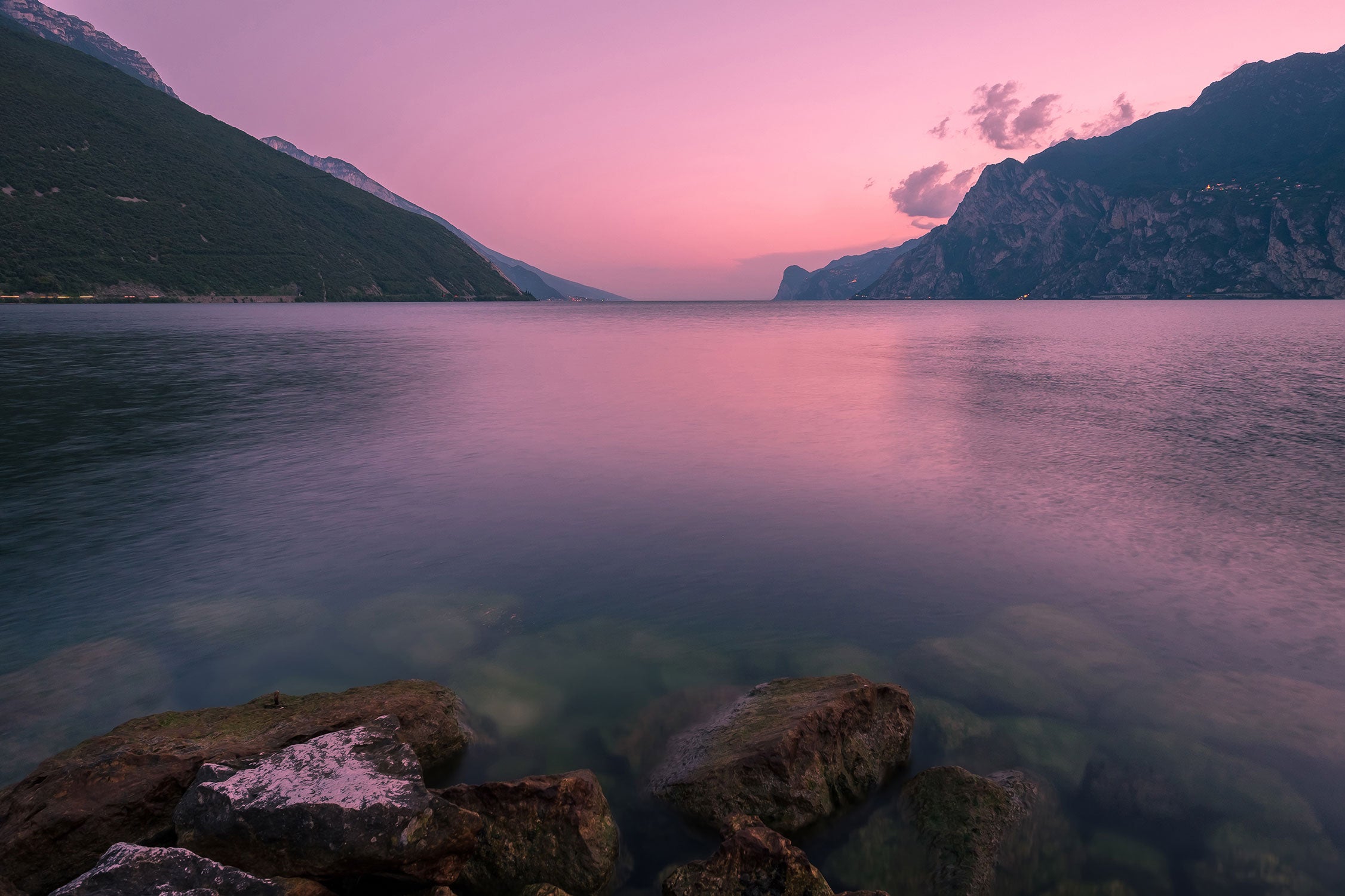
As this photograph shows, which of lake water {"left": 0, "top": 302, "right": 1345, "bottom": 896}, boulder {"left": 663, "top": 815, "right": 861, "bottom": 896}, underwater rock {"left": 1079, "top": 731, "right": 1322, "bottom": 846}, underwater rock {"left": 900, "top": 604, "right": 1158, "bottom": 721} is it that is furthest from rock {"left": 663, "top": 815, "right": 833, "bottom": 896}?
underwater rock {"left": 900, "top": 604, "right": 1158, "bottom": 721}

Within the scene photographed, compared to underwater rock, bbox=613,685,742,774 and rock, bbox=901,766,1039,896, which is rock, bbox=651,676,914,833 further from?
rock, bbox=901,766,1039,896

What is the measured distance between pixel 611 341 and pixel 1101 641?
79801 mm

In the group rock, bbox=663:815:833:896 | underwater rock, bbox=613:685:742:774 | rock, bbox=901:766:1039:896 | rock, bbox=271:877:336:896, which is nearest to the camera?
rock, bbox=271:877:336:896

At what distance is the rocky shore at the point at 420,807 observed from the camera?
5699 millimetres

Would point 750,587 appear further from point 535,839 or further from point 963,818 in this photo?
point 535,839

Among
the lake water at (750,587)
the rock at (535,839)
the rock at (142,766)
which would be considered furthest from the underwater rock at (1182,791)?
the rock at (142,766)

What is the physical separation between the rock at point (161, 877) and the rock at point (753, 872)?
3.37m

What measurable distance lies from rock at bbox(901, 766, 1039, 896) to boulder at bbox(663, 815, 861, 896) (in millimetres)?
1822

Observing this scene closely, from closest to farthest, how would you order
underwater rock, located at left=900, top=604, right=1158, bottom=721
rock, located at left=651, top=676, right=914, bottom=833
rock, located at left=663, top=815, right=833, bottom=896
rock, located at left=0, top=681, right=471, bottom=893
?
rock, located at left=663, top=815, right=833, bottom=896 → rock, located at left=0, top=681, right=471, bottom=893 → rock, located at left=651, top=676, right=914, bottom=833 → underwater rock, located at left=900, top=604, right=1158, bottom=721

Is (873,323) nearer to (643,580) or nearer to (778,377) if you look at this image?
(778,377)

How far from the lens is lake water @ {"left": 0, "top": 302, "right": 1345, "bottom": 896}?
26.9 feet

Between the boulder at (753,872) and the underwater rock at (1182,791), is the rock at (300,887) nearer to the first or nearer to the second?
the boulder at (753,872)

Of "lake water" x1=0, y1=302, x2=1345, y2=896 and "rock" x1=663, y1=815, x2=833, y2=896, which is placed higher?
"rock" x1=663, y1=815, x2=833, y2=896

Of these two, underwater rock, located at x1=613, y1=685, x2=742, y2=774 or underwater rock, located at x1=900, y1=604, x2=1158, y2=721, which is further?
underwater rock, located at x1=900, y1=604, x2=1158, y2=721
